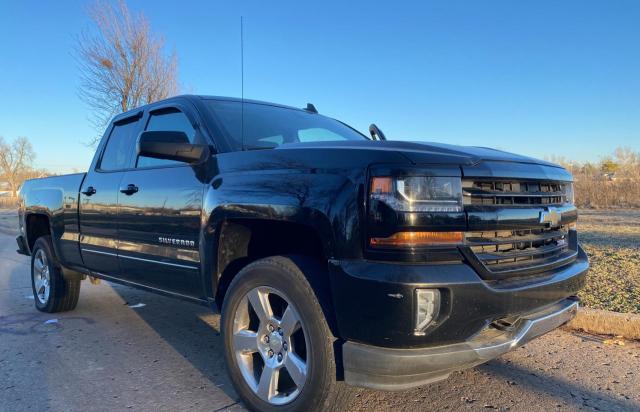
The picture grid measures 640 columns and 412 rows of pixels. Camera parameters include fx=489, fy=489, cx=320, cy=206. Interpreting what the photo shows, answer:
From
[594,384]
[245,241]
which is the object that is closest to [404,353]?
[245,241]

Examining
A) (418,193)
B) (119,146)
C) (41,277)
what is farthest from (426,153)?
(41,277)

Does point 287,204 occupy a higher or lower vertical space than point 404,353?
higher

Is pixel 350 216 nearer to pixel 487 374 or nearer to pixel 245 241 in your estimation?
pixel 245 241

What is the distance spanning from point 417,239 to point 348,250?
318mm

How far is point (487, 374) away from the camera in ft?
10.9

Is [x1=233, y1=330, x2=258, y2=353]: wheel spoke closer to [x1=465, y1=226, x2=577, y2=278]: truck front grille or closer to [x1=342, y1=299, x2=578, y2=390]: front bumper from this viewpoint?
[x1=342, y1=299, x2=578, y2=390]: front bumper

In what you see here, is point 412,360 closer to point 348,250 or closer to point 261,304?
point 348,250

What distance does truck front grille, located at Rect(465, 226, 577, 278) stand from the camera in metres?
2.28

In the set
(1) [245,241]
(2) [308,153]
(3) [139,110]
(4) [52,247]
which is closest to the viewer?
(2) [308,153]

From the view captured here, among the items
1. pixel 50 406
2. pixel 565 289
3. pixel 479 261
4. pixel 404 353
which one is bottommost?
pixel 50 406

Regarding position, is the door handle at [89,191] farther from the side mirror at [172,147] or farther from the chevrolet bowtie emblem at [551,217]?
the chevrolet bowtie emblem at [551,217]

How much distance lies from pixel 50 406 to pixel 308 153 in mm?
2208

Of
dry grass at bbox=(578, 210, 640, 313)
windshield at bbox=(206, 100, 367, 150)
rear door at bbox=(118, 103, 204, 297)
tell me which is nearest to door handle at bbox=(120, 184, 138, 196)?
rear door at bbox=(118, 103, 204, 297)

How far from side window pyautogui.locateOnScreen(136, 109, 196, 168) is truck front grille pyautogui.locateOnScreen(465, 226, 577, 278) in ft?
7.23
